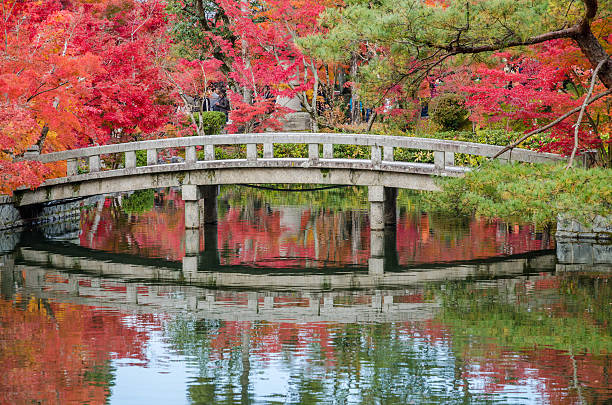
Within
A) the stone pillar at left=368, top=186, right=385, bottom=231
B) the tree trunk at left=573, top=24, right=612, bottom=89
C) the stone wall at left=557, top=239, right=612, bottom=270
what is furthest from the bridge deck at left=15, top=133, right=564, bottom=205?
the tree trunk at left=573, top=24, right=612, bottom=89

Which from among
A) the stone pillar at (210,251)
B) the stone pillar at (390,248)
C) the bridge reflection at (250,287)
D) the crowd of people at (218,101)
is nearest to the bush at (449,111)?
the stone pillar at (390,248)

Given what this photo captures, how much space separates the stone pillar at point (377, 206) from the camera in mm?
17498

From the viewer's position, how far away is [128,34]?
23.0 metres

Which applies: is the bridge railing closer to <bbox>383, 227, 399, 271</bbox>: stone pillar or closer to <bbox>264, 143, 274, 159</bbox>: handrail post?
<bbox>264, 143, 274, 159</bbox>: handrail post

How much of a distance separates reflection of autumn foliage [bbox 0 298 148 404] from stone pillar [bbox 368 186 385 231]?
25.0 ft

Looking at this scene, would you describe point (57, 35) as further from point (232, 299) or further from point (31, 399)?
point (31, 399)

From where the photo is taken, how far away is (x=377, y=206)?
1789 centimetres

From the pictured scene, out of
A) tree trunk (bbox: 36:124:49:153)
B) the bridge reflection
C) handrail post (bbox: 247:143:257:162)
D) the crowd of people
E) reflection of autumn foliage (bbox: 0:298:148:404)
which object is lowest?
reflection of autumn foliage (bbox: 0:298:148:404)

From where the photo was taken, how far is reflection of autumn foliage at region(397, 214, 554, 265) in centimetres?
1571

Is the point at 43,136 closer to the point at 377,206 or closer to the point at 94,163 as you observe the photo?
the point at 94,163

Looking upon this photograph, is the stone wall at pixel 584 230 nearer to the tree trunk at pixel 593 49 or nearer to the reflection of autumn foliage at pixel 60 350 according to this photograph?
the tree trunk at pixel 593 49

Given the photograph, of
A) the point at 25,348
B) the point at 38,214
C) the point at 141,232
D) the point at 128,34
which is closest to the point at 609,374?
the point at 25,348

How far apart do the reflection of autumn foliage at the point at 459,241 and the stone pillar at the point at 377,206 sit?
504mm

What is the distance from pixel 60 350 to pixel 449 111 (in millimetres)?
19777
